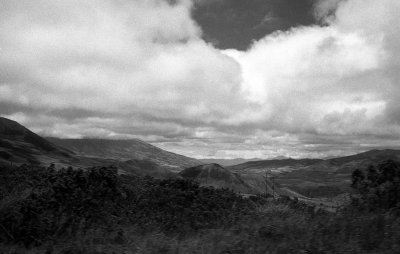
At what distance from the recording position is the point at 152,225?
11391mm

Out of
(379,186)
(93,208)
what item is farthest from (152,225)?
(379,186)

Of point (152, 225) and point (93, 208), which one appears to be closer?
point (152, 225)

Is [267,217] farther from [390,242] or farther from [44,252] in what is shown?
[44,252]

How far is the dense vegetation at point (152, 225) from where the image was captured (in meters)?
7.86

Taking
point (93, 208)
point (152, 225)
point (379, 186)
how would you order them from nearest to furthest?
point (152, 225)
point (379, 186)
point (93, 208)

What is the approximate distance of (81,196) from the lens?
12.3 meters

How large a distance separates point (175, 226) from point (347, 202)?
216 inches

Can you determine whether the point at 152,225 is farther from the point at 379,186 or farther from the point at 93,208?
the point at 379,186

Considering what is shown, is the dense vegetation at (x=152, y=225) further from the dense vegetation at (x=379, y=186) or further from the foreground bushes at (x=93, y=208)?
the dense vegetation at (x=379, y=186)

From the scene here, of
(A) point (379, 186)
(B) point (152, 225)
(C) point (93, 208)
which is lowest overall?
(B) point (152, 225)

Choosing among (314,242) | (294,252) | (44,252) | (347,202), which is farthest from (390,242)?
(44,252)

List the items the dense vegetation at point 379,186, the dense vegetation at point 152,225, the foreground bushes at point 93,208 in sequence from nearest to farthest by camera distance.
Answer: the dense vegetation at point 152,225 < the foreground bushes at point 93,208 < the dense vegetation at point 379,186

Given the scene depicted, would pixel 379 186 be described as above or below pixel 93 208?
above

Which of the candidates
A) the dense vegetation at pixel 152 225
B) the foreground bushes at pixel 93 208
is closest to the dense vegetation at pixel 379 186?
the dense vegetation at pixel 152 225
